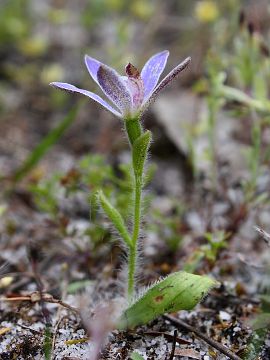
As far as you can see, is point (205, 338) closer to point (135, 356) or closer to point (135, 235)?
point (135, 356)

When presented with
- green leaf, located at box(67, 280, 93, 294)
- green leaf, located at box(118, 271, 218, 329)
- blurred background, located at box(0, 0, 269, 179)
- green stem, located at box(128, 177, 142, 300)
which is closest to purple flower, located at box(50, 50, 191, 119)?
green stem, located at box(128, 177, 142, 300)

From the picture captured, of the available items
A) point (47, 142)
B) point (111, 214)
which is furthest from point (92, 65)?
point (47, 142)

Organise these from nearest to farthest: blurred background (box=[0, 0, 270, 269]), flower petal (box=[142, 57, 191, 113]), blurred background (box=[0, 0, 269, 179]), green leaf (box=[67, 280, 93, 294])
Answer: flower petal (box=[142, 57, 191, 113]), green leaf (box=[67, 280, 93, 294]), blurred background (box=[0, 0, 270, 269]), blurred background (box=[0, 0, 269, 179])

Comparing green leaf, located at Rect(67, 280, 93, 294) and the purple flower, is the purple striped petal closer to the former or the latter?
the purple flower

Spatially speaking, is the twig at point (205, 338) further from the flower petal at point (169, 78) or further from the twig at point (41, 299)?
the flower petal at point (169, 78)

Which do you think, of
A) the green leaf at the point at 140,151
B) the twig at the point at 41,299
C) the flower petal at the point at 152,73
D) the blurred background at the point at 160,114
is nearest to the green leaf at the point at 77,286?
the twig at the point at 41,299
